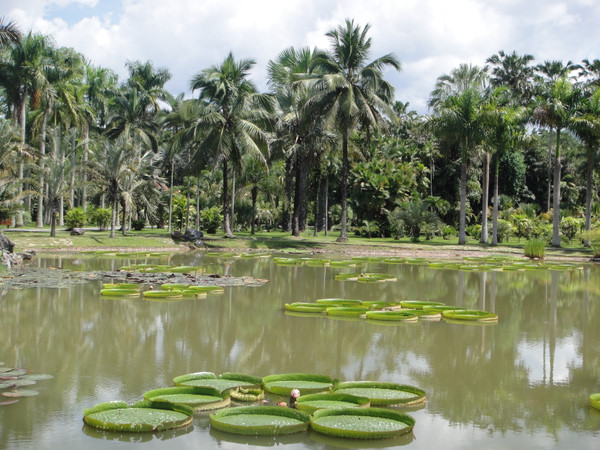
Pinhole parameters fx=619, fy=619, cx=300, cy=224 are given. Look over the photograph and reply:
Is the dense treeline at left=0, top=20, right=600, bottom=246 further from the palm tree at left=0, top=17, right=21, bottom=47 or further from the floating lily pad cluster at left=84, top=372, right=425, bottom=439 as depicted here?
the floating lily pad cluster at left=84, top=372, right=425, bottom=439

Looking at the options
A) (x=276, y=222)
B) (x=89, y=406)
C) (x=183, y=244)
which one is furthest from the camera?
(x=276, y=222)

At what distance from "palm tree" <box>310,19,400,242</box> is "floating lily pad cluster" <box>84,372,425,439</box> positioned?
2770 centimetres

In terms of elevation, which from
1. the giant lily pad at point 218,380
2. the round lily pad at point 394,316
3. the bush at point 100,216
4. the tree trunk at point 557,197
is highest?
the tree trunk at point 557,197

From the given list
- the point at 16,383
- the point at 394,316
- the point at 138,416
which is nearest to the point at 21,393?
the point at 16,383

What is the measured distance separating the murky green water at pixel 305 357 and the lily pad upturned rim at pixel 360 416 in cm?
10

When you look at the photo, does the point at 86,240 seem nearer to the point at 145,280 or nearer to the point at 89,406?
the point at 145,280

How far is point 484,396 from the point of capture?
7.28 m

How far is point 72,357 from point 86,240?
2271 cm

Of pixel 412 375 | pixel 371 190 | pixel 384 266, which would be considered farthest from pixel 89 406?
pixel 371 190

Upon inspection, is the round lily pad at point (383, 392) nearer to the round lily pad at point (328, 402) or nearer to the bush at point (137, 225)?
the round lily pad at point (328, 402)

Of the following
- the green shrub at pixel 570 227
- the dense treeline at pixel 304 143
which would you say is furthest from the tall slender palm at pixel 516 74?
the green shrub at pixel 570 227

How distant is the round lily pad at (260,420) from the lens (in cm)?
589

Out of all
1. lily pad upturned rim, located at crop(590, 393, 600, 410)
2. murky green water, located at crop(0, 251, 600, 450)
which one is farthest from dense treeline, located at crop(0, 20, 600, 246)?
lily pad upturned rim, located at crop(590, 393, 600, 410)

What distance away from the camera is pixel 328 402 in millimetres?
6621
